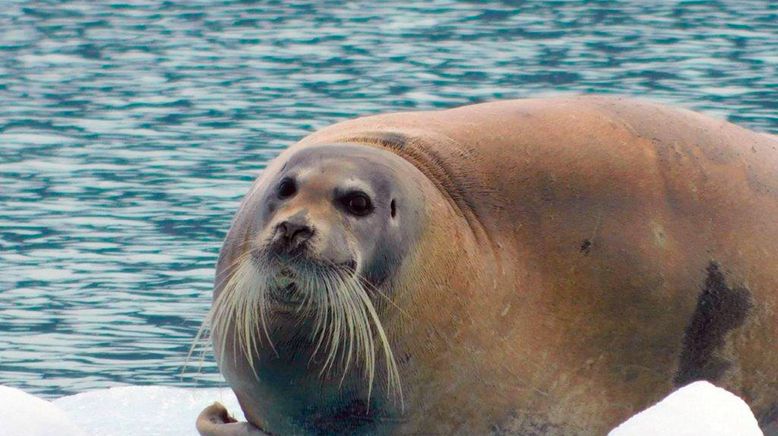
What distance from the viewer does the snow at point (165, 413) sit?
563 centimetres

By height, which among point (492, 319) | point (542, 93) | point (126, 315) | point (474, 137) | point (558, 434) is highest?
point (474, 137)

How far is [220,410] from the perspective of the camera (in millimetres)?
6590

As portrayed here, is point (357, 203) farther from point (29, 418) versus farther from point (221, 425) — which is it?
point (29, 418)

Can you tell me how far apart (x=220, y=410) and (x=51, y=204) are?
21.3 ft

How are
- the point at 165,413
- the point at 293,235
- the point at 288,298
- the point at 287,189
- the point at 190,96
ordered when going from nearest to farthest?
the point at 293,235
the point at 288,298
the point at 287,189
the point at 165,413
the point at 190,96

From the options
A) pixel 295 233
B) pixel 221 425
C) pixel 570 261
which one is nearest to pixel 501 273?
pixel 570 261

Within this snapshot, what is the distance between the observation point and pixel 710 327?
21.1ft

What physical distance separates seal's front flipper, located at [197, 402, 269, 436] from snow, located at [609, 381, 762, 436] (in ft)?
4.28

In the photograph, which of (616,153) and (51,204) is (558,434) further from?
(51,204)

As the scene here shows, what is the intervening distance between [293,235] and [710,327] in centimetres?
178

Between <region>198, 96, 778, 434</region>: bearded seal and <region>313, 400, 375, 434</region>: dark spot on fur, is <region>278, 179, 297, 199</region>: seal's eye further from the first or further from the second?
<region>313, 400, 375, 434</region>: dark spot on fur

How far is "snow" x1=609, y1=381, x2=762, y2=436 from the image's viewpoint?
5594mm

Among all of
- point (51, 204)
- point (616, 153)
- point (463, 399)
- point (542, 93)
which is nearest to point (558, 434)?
point (463, 399)

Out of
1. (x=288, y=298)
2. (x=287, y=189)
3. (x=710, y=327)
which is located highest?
(x=287, y=189)
